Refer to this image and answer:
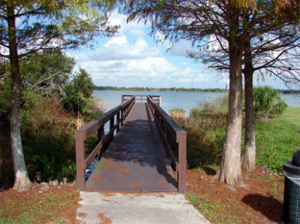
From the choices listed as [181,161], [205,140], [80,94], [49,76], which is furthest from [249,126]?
[80,94]

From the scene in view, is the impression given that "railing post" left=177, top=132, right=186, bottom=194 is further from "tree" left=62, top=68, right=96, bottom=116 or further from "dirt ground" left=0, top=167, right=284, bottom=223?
"tree" left=62, top=68, right=96, bottom=116

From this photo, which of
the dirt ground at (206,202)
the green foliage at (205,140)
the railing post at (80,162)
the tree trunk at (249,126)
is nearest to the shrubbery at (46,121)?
the railing post at (80,162)

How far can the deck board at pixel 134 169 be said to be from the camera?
493 cm

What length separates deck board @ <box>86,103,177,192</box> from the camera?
4.93 metres

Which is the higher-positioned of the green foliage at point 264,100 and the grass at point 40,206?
the green foliage at point 264,100

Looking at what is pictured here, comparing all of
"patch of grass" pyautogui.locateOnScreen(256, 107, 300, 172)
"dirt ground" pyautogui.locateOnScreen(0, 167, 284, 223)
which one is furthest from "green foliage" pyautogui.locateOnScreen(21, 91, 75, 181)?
"patch of grass" pyautogui.locateOnScreen(256, 107, 300, 172)

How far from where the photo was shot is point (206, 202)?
453cm

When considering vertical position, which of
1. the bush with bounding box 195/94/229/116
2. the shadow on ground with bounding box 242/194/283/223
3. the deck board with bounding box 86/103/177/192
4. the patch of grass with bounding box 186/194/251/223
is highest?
the bush with bounding box 195/94/229/116

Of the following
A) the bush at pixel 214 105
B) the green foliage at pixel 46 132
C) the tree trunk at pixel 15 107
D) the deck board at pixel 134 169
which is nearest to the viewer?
the deck board at pixel 134 169

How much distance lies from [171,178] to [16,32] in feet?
12.6

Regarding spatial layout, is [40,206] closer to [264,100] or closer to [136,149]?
[136,149]

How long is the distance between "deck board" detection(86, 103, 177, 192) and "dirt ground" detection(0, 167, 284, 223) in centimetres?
44

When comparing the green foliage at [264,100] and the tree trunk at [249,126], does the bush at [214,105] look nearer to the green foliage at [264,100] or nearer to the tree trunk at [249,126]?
the green foliage at [264,100]

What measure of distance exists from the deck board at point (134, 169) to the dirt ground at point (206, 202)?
1.44ft
